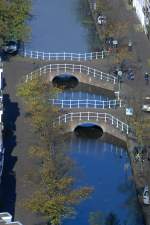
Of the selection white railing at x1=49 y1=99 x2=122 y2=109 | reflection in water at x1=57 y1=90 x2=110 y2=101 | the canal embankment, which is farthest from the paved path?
reflection in water at x1=57 y1=90 x2=110 y2=101

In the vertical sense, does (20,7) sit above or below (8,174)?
above

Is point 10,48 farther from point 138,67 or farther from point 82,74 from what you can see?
point 138,67

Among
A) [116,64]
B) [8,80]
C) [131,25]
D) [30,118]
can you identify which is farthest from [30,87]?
[131,25]

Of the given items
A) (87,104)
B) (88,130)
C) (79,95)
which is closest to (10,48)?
(79,95)

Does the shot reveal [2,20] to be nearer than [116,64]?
No

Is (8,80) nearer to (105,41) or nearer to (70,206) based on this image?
(105,41)

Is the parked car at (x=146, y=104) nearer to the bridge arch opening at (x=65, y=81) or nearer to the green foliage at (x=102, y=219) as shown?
the bridge arch opening at (x=65, y=81)

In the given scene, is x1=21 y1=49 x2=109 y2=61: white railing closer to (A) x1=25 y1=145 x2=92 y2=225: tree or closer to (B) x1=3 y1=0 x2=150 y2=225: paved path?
(B) x1=3 y1=0 x2=150 y2=225: paved path
